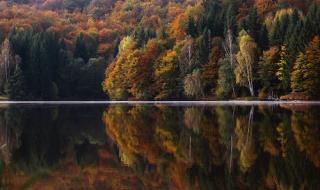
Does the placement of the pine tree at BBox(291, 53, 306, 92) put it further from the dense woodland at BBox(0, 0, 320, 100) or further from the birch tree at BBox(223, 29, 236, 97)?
the birch tree at BBox(223, 29, 236, 97)

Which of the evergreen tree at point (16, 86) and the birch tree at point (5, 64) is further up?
the birch tree at point (5, 64)

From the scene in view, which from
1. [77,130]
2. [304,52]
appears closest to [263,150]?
[77,130]

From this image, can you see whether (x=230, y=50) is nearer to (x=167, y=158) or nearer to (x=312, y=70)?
(x=312, y=70)

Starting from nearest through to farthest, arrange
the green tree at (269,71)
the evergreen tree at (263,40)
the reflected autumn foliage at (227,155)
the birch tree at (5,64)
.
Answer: the reflected autumn foliage at (227,155)
the green tree at (269,71)
the evergreen tree at (263,40)
the birch tree at (5,64)

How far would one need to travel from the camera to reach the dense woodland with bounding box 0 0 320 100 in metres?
71.6

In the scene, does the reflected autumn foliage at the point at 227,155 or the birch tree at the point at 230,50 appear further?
the birch tree at the point at 230,50

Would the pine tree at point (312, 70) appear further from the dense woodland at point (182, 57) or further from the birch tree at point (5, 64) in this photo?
the birch tree at point (5, 64)

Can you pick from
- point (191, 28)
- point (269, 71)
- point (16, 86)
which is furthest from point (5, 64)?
point (269, 71)

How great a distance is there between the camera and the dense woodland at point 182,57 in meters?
71.6

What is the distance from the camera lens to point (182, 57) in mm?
81562

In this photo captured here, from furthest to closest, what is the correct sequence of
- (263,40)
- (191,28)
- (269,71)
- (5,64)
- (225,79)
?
1. (5,64)
2. (191,28)
3. (263,40)
4. (225,79)
5. (269,71)

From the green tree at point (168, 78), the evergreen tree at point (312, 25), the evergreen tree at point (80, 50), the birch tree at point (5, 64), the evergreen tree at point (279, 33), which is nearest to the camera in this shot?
the evergreen tree at point (312, 25)

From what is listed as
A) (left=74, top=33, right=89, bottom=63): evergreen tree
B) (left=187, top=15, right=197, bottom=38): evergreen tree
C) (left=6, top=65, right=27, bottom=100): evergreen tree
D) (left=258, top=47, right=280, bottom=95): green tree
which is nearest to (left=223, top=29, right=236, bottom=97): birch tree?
(left=258, top=47, right=280, bottom=95): green tree

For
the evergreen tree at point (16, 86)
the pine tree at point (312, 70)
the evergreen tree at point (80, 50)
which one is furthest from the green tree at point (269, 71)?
the evergreen tree at point (80, 50)
